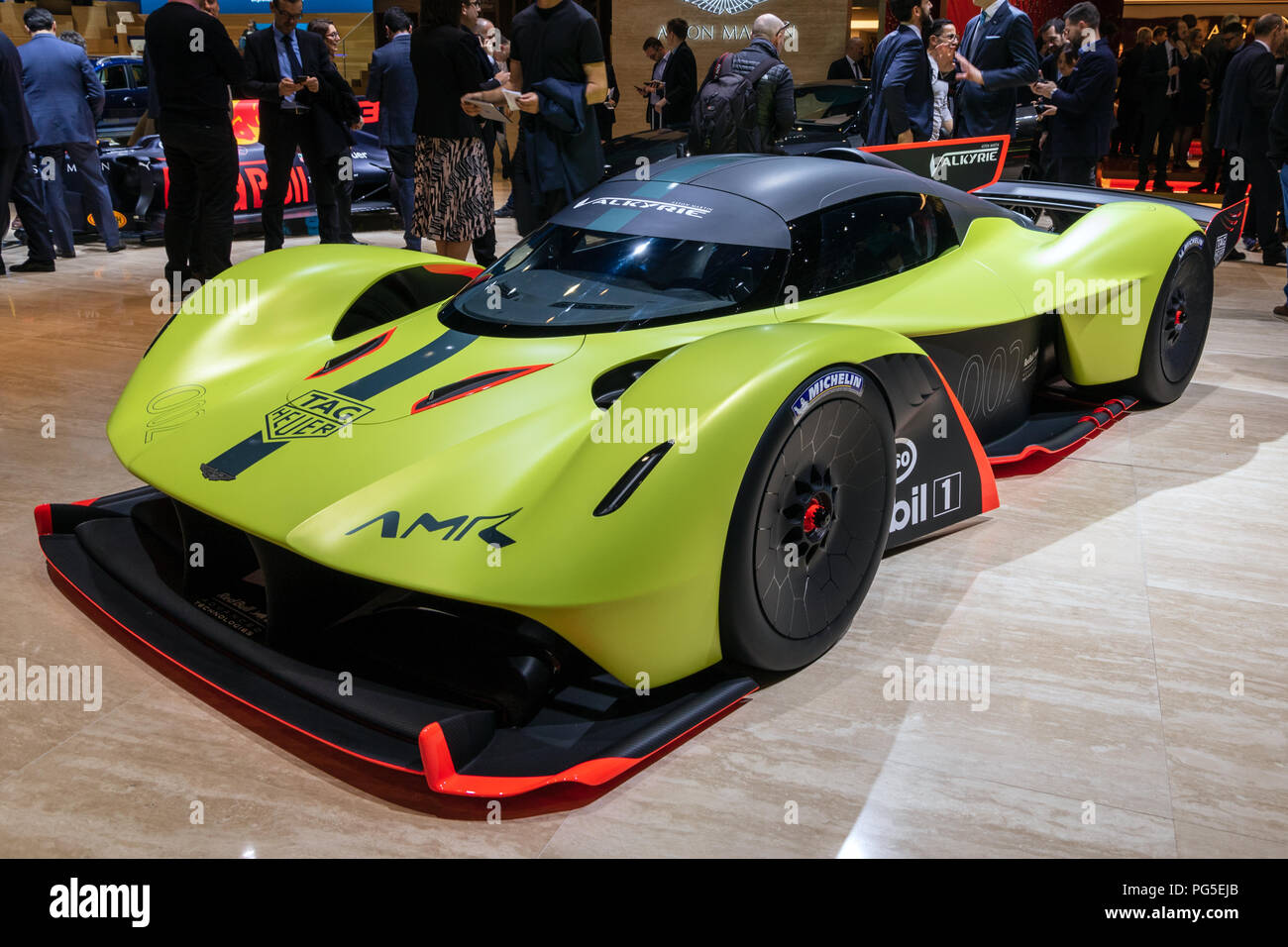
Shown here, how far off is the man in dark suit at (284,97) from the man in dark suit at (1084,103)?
471 cm

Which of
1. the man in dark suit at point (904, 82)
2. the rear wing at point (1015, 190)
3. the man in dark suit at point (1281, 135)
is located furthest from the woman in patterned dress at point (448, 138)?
the man in dark suit at point (1281, 135)

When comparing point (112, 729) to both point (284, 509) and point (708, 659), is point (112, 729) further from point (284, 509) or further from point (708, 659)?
point (708, 659)

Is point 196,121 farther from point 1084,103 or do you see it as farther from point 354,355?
point 1084,103

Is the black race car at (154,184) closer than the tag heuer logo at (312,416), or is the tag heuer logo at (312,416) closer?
the tag heuer logo at (312,416)

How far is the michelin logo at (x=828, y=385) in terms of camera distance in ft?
8.20

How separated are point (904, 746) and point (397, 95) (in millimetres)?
7215

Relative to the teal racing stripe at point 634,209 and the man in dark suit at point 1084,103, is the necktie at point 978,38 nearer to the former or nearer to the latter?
the man in dark suit at point 1084,103

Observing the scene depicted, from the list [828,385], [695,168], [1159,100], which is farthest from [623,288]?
[1159,100]

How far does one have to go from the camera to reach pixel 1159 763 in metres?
2.39

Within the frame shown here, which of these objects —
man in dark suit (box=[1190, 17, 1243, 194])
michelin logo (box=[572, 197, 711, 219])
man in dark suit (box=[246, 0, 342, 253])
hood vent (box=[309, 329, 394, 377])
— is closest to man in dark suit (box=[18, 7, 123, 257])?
man in dark suit (box=[246, 0, 342, 253])

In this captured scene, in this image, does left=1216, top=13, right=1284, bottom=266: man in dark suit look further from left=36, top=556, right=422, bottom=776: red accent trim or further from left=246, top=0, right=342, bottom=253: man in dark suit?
left=36, top=556, right=422, bottom=776: red accent trim

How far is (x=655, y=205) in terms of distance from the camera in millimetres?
3328
